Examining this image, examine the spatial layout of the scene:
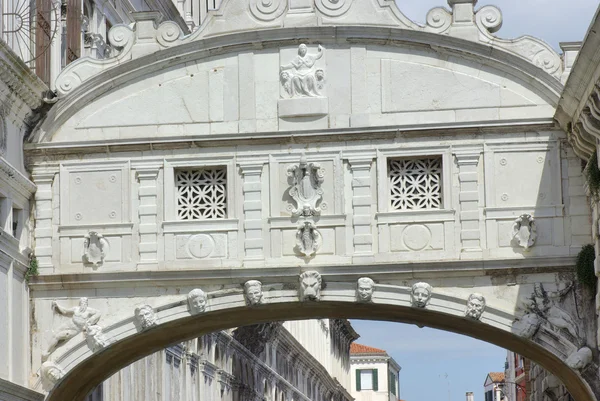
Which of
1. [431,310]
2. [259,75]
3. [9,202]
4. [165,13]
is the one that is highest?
[165,13]

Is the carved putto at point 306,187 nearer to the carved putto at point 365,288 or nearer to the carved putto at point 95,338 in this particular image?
the carved putto at point 365,288

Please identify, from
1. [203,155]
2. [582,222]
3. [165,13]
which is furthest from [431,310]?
[165,13]

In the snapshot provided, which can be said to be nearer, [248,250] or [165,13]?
[248,250]

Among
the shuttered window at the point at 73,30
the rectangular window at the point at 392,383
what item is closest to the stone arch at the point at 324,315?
the shuttered window at the point at 73,30

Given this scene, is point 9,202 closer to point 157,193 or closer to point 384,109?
point 157,193

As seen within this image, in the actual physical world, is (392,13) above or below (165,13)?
below

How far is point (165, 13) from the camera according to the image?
37.3 m

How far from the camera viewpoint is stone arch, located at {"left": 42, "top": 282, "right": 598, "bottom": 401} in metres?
22.9

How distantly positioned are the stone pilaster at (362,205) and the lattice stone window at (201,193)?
6.21 ft

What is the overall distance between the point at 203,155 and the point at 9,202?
2834 mm

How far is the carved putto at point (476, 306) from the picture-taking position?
22797 millimetres

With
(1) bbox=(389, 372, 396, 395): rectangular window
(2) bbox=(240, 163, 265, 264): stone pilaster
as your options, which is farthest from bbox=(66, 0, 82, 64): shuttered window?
(1) bbox=(389, 372, 396, 395): rectangular window

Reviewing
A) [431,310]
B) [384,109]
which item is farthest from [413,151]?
[431,310]

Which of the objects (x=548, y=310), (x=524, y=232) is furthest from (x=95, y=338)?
(x=548, y=310)
